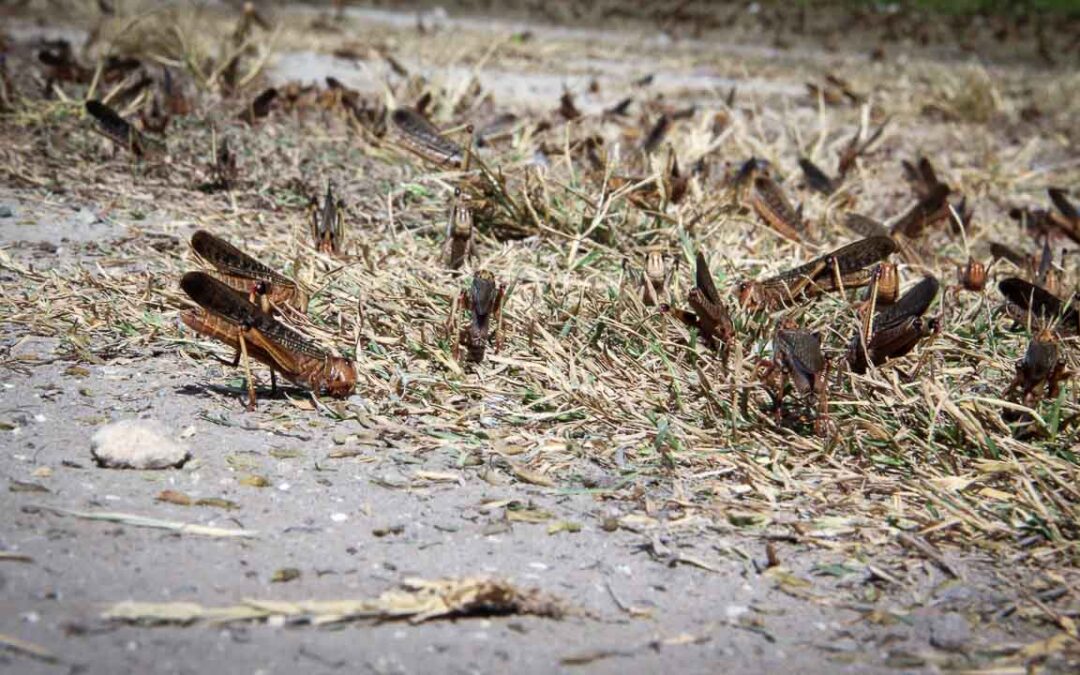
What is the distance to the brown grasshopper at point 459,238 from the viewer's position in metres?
3.06

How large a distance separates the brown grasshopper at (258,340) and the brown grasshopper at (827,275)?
109cm

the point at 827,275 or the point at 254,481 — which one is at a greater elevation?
the point at 827,275

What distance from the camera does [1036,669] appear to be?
1.62 meters

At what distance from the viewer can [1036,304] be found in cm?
286

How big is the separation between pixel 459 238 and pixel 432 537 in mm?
1348

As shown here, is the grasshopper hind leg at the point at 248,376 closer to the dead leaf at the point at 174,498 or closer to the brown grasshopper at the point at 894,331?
the dead leaf at the point at 174,498

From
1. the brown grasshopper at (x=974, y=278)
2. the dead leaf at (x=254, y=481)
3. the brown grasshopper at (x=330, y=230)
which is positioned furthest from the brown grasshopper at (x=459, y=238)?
the brown grasshopper at (x=974, y=278)

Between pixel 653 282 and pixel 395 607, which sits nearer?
pixel 395 607

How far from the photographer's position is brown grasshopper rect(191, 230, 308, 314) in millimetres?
2654

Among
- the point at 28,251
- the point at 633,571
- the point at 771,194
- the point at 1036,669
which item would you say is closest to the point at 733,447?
the point at 633,571

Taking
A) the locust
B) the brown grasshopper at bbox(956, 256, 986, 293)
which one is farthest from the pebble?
the locust

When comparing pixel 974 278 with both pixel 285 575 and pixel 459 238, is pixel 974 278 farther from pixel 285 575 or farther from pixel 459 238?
pixel 285 575

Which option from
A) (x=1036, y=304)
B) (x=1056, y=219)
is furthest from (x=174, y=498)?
(x=1056, y=219)

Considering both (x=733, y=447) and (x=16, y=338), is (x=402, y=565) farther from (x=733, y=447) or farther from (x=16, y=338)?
(x=16, y=338)
